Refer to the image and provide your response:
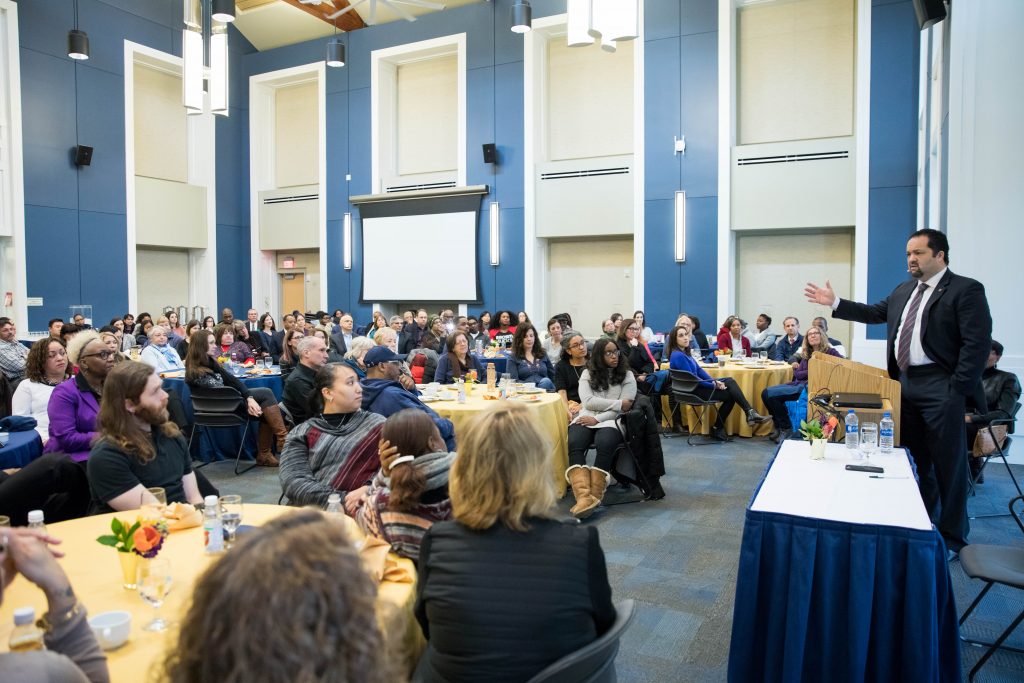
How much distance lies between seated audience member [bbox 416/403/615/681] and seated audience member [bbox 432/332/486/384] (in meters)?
5.00

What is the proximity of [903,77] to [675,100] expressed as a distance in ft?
11.1

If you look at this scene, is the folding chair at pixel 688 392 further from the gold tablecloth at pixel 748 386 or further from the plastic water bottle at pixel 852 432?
the plastic water bottle at pixel 852 432

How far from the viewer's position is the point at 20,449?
12.3 feet

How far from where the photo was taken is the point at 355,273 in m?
15.2

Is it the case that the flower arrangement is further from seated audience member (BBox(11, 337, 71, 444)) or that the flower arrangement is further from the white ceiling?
the white ceiling

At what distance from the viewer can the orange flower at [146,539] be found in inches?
72.3

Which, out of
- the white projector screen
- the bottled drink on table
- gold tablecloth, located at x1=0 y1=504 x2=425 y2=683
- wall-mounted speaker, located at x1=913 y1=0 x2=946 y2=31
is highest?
wall-mounted speaker, located at x1=913 y1=0 x2=946 y2=31

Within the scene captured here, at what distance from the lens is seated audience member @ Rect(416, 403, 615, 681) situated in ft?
5.35

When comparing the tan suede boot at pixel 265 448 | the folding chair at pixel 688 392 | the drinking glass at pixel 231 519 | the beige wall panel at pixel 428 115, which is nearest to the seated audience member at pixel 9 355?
the tan suede boot at pixel 265 448

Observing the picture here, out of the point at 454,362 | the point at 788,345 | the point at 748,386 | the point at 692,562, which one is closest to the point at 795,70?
the point at 788,345

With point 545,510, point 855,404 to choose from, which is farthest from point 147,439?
point 855,404

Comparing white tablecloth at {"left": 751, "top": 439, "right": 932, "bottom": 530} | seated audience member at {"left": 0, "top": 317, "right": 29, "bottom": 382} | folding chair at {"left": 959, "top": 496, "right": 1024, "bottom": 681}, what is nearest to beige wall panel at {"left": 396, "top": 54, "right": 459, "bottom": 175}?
seated audience member at {"left": 0, "top": 317, "right": 29, "bottom": 382}

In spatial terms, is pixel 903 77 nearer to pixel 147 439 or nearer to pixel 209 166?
pixel 147 439

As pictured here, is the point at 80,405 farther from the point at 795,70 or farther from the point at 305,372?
the point at 795,70
